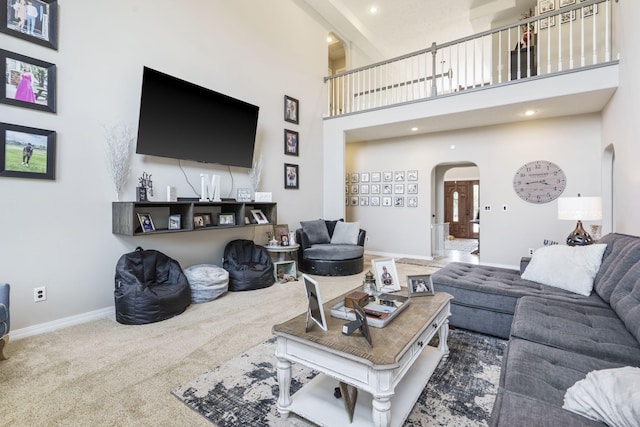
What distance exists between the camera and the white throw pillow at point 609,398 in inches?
36.6

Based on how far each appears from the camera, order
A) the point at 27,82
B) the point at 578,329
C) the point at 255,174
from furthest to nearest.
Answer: the point at 255,174 < the point at 27,82 < the point at 578,329

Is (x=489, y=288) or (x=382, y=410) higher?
(x=489, y=288)

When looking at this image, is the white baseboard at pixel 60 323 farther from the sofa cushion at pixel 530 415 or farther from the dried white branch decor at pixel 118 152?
the sofa cushion at pixel 530 415

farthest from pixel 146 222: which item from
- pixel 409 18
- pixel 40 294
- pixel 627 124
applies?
pixel 409 18

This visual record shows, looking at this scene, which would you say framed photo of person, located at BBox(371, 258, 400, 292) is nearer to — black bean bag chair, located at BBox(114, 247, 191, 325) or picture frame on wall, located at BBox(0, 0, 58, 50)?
black bean bag chair, located at BBox(114, 247, 191, 325)

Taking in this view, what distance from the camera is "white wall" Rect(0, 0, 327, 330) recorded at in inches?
106

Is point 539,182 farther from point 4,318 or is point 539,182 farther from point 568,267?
point 4,318

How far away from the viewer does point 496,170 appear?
18.6ft

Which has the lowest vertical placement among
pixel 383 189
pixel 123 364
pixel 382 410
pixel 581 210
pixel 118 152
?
pixel 123 364

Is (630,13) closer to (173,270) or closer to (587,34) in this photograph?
(587,34)

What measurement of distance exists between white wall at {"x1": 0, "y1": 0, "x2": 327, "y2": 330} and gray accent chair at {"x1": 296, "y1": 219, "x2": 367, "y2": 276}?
1.25 m

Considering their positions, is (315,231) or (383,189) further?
(383,189)

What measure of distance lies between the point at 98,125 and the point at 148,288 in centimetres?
172

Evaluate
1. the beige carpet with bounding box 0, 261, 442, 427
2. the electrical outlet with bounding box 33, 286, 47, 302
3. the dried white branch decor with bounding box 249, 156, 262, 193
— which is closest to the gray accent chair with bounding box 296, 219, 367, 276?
the dried white branch decor with bounding box 249, 156, 262, 193
